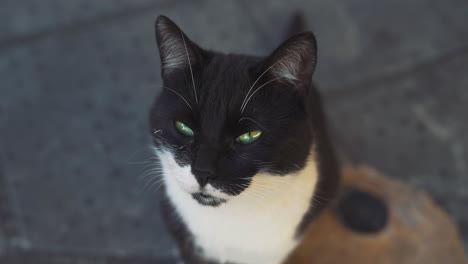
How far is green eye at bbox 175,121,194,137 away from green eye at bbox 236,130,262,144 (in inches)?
5.1

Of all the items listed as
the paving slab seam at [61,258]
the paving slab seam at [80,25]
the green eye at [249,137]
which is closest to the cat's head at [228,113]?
Result: the green eye at [249,137]

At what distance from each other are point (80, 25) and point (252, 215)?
165 cm

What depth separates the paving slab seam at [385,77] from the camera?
7.72ft

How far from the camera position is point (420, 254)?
6.25 ft

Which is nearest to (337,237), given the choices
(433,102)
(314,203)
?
(314,203)

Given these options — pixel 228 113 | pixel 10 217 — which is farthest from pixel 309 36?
pixel 10 217

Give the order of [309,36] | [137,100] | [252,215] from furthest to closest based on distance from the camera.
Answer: [137,100]
[252,215]
[309,36]

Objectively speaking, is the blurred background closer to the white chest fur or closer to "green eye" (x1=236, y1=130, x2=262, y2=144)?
the white chest fur

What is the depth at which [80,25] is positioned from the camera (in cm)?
249

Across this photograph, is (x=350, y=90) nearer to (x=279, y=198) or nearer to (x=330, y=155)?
(x=330, y=155)

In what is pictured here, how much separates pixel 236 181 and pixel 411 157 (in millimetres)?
1313

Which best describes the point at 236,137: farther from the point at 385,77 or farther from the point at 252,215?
the point at 385,77

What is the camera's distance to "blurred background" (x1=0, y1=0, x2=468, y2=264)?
2029 millimetres

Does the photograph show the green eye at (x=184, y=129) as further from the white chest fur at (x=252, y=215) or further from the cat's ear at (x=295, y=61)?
the cat's ear at (x=295, y=61)
